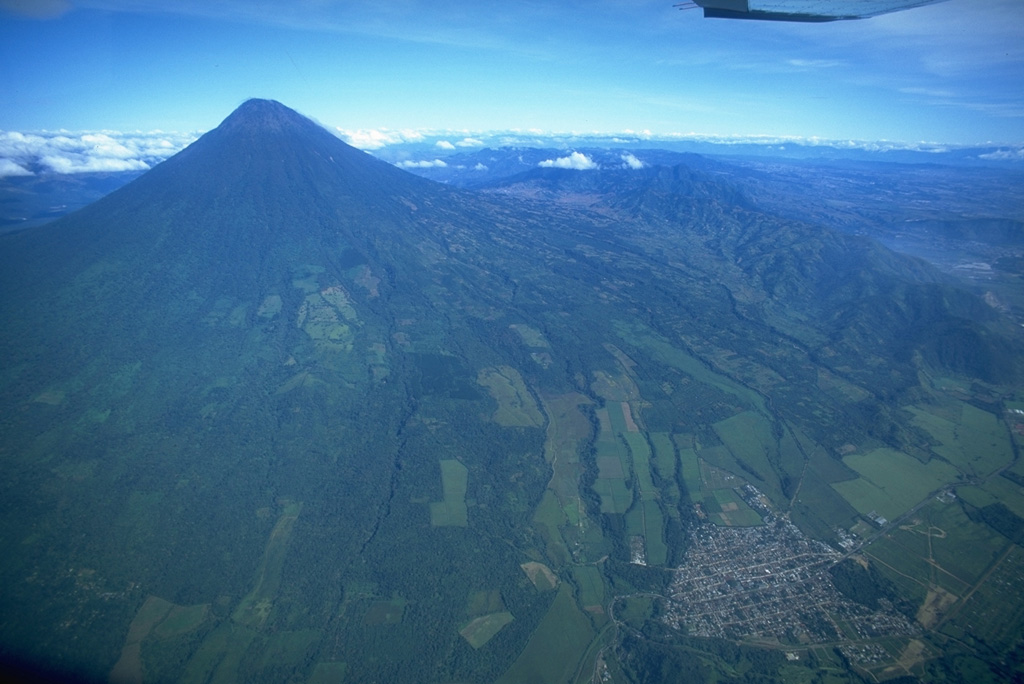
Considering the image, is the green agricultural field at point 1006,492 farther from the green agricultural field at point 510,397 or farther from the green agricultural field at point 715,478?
the green agricultural field at point 510,397

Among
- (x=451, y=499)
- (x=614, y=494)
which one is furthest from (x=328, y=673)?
(x=614, y=494)

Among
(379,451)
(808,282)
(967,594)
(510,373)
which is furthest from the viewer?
(808,282)

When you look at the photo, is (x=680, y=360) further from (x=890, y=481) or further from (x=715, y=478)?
(x=890, y=481)

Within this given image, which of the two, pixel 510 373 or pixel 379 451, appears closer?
pixel 379 451

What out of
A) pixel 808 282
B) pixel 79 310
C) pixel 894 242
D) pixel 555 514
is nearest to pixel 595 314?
pixel 555 514

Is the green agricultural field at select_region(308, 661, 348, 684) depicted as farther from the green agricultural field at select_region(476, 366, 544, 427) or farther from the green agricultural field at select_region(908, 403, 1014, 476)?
the green agricultural field at select_region(908, 403, 1014, 476)

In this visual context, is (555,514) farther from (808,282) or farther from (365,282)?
(808,282)
